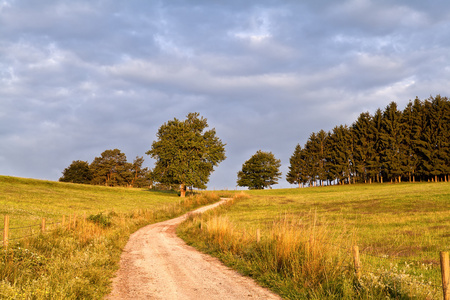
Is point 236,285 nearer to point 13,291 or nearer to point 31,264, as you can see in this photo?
point 13,291

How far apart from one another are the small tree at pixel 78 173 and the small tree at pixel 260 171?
52137mm

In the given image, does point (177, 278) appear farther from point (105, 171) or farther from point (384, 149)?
point (105, 171)

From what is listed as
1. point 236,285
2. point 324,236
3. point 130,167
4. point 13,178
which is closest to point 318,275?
point 324,236

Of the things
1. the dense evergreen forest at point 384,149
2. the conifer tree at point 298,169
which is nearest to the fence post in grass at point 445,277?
the dense evergreen forest at point 384,149

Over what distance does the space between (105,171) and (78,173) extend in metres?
10.0

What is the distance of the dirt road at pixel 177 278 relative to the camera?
816 centimetres

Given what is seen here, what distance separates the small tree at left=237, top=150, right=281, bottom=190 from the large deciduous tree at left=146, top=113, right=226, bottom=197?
4346 centimetres

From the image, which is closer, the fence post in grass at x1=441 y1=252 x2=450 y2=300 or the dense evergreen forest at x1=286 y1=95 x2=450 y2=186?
the fence post in grass at x1=441 y1=252 x2=450 y2=300

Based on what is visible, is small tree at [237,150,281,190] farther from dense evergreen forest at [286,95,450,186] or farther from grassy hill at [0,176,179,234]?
grassy hill at [0,176,179,234]

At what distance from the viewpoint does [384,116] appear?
92.4 m

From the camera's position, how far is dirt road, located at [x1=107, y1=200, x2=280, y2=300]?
26.8ft

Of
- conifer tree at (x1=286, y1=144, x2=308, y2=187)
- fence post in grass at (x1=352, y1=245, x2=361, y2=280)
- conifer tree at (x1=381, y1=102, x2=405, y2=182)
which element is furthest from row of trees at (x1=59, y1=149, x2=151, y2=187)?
fence post in grass at (x1=352, y1=245, x2=361, y2=280)

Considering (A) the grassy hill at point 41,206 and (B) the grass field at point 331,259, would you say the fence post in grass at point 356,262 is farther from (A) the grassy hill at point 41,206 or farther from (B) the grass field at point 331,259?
(A) the grassy hill at point 41,206

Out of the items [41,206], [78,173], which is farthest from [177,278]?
[78,173]
